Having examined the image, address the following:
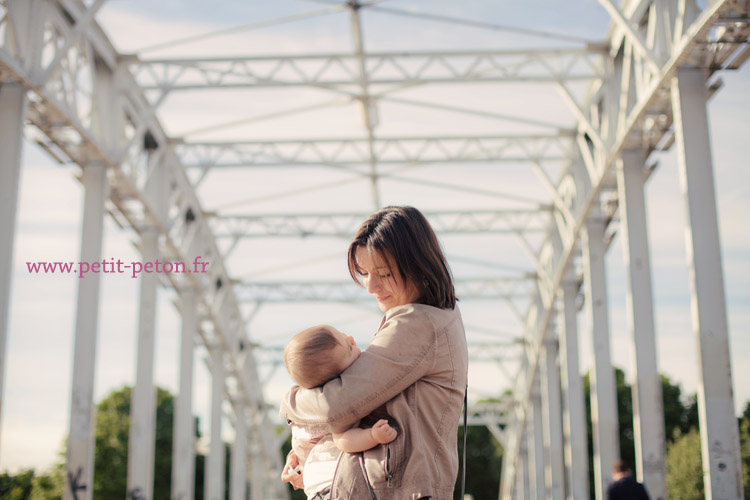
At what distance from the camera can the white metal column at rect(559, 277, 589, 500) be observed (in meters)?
18.6

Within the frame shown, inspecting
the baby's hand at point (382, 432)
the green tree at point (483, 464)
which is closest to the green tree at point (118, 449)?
the green tree at point (483, 464)

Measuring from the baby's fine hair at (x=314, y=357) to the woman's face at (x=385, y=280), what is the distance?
9.3 inches

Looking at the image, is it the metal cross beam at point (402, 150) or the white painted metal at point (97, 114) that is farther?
the metal cross beam at point (402, 150)

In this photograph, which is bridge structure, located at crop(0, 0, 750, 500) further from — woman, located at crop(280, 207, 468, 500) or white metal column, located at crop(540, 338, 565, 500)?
woman, located at crop(280, 207, 468, 500)

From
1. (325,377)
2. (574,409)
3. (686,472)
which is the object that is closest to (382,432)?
(325,377)

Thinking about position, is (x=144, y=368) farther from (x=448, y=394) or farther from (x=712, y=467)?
(x=448, y=394)

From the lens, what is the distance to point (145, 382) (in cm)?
1638

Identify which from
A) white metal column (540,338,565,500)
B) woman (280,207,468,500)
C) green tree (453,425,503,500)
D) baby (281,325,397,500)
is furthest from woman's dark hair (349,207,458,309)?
green tree (453,425,503,500)

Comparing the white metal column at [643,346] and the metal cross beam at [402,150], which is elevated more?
the metal cross beam at [402,150]

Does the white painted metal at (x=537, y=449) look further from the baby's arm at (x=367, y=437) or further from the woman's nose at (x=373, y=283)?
the baby's arm at (x=367, y=437)

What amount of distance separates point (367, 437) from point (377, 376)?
0.50ft

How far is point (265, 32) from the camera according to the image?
49.0 feet

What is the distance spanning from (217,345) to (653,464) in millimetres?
→ 15350

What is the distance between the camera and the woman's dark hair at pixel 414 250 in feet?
7.95
